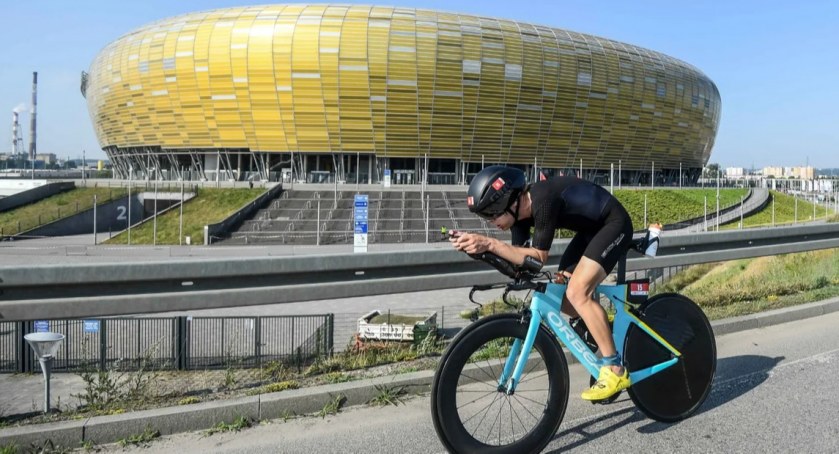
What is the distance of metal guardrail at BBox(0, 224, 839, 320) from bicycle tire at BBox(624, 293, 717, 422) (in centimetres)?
197

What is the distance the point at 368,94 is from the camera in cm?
6050

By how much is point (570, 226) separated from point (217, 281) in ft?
8.41

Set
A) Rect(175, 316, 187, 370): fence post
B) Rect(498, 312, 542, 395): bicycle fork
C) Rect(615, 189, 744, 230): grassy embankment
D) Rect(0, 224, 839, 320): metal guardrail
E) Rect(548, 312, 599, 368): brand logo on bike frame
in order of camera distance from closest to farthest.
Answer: Rect(498, 312, 542, 395): bicycle fork
Rect(548, 312, 599, 368): brand logo on bike frame
Rect(0, 224, 839, 320): metal guardrail
Rect(175, 316, 187, 370): fence post
Rect(615, 189, 744, 230): grassy embankment

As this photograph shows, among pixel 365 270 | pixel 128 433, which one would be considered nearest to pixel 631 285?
pixel 365 270

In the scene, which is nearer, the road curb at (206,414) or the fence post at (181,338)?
the road curb at (206,414)

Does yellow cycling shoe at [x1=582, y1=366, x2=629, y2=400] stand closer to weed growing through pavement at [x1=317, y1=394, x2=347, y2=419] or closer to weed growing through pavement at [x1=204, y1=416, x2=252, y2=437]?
weed growing through pavement at [x1=317, y1=394, x2=347, y2=419]

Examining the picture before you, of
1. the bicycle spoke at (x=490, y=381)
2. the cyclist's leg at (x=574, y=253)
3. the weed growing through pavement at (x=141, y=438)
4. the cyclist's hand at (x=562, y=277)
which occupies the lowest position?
the weed growing through pavement at (x=141, y=438)

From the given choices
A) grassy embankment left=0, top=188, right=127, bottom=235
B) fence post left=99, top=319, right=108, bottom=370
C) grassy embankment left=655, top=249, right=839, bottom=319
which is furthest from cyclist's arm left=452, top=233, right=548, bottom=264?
grassy embankment left=0, top=188, right=127, bottom=235

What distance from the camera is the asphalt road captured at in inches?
148

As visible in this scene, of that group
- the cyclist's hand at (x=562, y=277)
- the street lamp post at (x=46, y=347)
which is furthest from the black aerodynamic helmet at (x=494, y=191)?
the street lamp post at (x=46, y=347)

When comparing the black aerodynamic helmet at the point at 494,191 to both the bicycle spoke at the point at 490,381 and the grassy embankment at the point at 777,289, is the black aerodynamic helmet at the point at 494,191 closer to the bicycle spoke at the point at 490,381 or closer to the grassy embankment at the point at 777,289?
the bicycle spoke at the point at 490,381

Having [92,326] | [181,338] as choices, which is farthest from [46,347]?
[92,326]

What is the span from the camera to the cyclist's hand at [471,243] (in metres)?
3.36

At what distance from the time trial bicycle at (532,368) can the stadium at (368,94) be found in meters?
56.1
